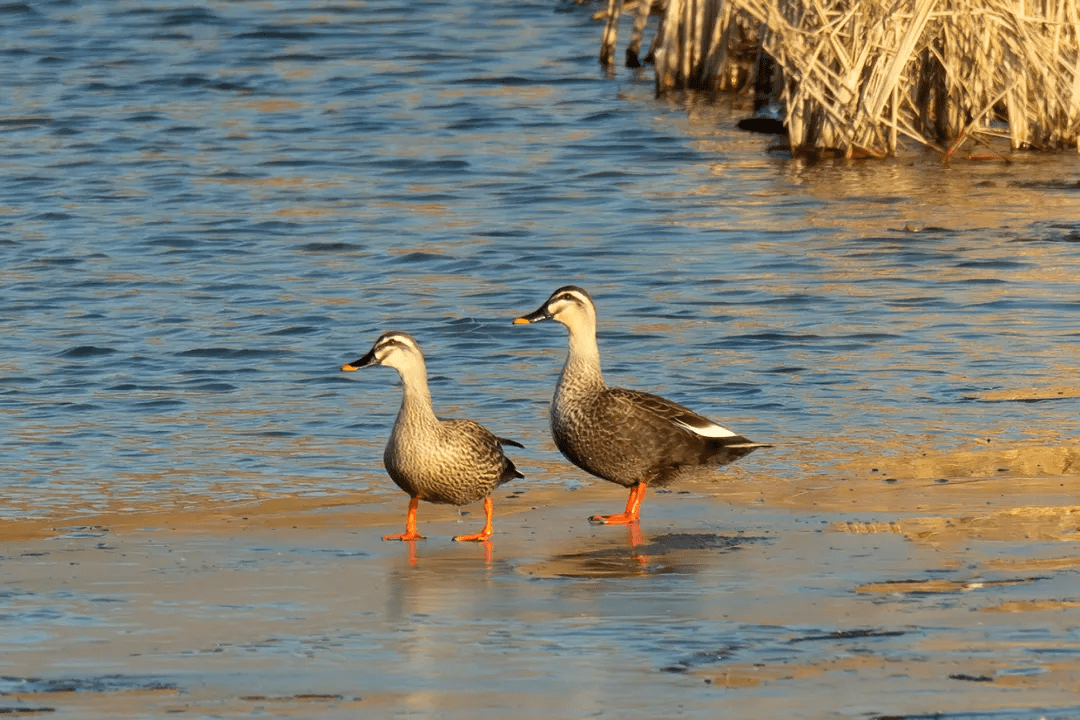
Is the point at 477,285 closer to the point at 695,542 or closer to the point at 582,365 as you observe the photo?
the point at 582,365

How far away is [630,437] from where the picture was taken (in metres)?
9.06

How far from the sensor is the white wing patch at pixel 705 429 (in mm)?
9172

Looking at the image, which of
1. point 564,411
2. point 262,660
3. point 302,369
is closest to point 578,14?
point 302,369

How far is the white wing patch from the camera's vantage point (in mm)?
9172

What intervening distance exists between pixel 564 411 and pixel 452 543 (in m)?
1.08

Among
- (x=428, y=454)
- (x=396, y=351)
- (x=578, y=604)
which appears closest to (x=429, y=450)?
(x=428, y=454)

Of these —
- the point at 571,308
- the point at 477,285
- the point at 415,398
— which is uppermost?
the point at 571,308

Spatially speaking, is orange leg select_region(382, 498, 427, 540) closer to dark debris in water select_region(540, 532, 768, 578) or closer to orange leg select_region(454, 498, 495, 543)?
orange leg select_region(454, 498, 495, 543)

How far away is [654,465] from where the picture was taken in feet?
29.9

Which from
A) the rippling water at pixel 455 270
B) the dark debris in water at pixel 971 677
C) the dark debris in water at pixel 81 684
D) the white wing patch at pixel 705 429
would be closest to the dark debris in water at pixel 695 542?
the white wing patch at pixel 705 429

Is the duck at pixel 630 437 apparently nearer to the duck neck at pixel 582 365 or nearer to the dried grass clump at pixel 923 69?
the duck neck at pixel 582 365

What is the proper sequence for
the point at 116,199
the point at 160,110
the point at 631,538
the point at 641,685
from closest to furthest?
1. the point at 641,685
2. the point at 631,538
3. the point at 116,199
4. the point at 160,110

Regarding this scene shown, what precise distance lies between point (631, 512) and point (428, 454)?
1.00 metres

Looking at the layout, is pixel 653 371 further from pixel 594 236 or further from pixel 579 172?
pixel 579 172
